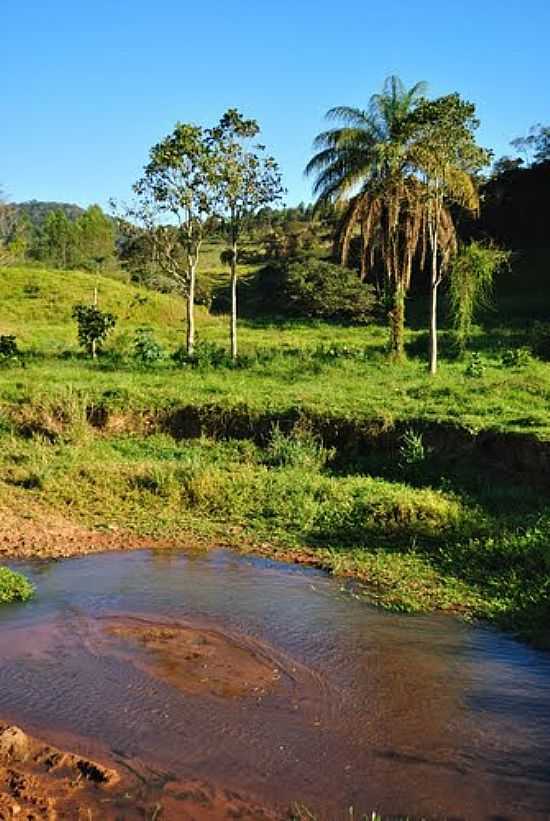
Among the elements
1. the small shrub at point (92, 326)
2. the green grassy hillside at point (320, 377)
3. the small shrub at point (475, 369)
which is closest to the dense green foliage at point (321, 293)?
the green grassy hillside at point (320, 377)

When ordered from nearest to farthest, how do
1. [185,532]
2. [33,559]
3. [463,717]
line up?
[463,717] → [33,559] → [185,532]

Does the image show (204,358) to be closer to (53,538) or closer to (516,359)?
(516,359)

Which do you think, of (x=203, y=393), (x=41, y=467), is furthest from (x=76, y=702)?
(x=203, y=393)

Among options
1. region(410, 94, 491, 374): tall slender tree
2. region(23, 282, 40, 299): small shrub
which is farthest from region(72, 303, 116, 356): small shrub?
region(23, 282, 40, 299): small shrub

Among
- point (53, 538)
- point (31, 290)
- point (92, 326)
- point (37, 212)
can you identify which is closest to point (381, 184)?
point (92, 326)

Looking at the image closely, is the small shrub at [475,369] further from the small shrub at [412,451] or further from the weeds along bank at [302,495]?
the small shrub at [412,451]

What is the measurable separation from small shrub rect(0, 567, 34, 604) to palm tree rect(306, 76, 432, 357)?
12.9 m

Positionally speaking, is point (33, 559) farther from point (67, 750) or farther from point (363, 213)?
point (363, 213)

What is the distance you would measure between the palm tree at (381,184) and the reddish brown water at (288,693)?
12.1m

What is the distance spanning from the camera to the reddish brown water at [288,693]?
17.0 feet

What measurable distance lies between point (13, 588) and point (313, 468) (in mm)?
5698

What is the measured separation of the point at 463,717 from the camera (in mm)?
6070

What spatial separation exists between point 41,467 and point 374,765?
27.7 ft

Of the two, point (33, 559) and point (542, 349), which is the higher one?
point (542, 349)
